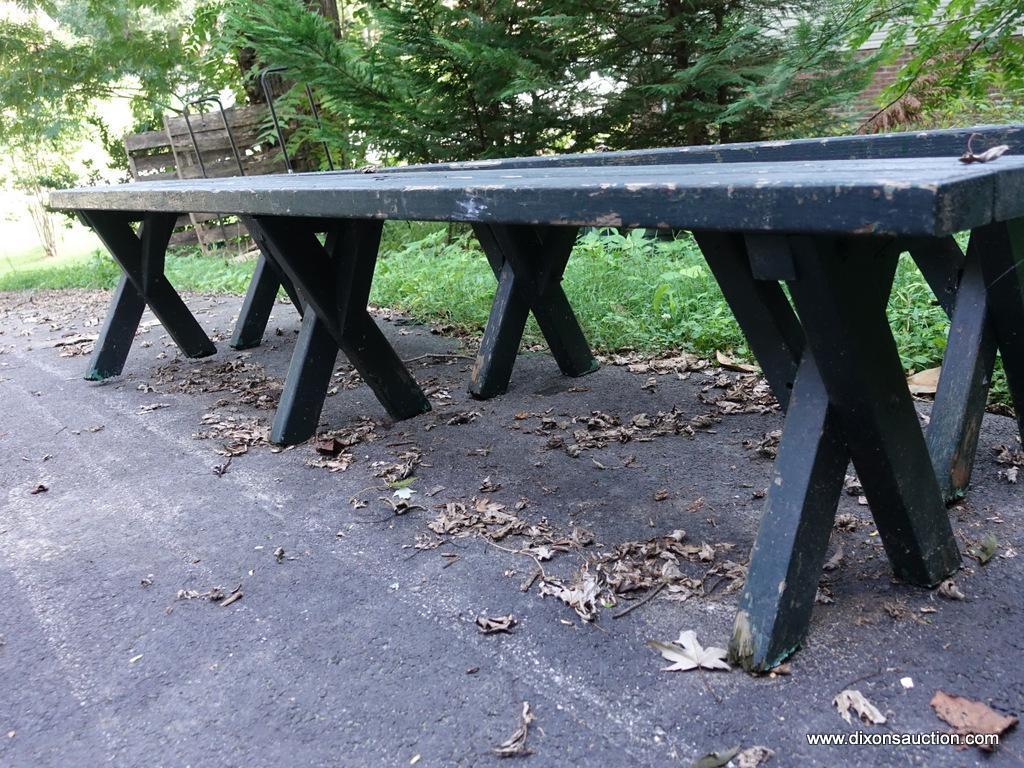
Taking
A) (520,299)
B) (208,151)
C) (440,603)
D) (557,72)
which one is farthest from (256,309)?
(208,151)

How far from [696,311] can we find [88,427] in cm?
292

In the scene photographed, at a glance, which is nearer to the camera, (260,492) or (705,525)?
(705,525)

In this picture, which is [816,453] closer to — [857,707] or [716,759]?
[857,707]

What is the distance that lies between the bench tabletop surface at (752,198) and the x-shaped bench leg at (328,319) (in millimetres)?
736

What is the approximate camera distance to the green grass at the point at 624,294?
11.9 feet

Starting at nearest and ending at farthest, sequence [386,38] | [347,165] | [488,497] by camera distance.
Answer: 1. [488,497]
2. [386,38]
3. [347,165]

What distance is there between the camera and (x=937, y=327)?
3.34 meters

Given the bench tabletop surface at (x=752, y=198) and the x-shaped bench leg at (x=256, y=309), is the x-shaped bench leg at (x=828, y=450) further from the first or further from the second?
the x-shaped bench leg at (x=256, y=309)

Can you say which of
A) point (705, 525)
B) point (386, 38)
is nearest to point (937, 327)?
point (705, 525)

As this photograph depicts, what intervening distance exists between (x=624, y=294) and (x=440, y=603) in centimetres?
298

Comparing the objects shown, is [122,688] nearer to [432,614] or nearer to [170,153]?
[432,614]

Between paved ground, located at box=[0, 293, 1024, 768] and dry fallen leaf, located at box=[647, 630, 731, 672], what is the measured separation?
3 centimetres

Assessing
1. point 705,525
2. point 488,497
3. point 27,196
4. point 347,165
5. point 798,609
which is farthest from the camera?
point 27,196

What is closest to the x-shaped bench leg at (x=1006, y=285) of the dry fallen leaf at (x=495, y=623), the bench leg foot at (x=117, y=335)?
the dry fallen leaf at (x=495, y=623)
